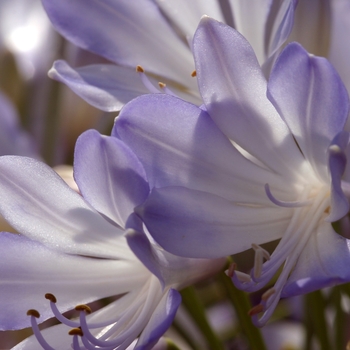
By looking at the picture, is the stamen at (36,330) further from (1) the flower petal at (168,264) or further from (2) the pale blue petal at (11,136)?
(2) the pale blue petal at (11,136)

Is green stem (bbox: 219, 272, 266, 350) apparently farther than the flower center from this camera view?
Yes

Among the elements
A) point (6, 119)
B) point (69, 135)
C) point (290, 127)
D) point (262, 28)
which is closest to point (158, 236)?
point (290, 127)

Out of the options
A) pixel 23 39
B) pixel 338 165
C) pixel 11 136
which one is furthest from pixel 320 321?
pixel 23 39

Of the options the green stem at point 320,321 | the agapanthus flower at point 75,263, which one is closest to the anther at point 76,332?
the agapanthus flower at point 75,263

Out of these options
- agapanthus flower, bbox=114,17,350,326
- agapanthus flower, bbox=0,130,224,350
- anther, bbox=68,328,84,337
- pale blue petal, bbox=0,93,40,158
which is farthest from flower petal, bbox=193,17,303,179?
pale blue petal, bbox=0,93,40,158

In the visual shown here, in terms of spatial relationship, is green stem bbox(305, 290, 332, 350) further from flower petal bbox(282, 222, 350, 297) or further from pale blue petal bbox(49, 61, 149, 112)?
pale blue petal bbox(49, 61, 149, 112)

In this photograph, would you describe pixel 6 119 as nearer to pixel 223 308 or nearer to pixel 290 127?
pixel 223 308
